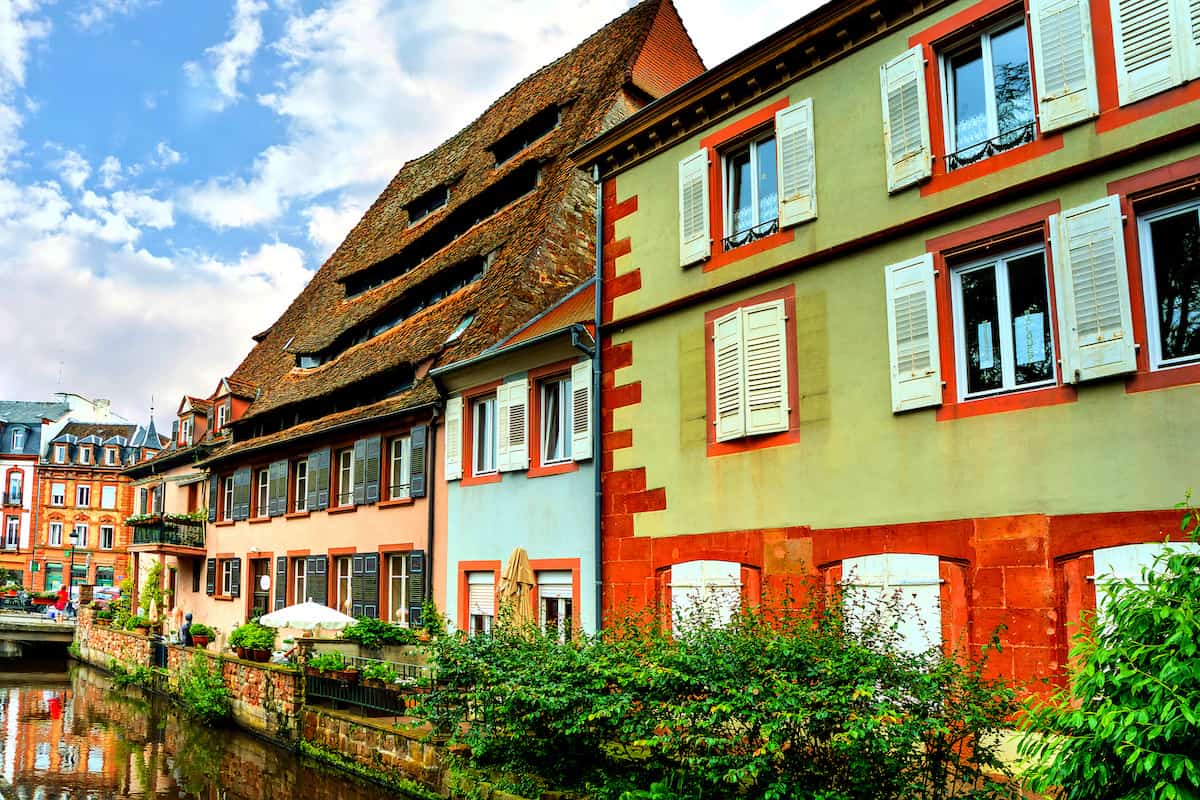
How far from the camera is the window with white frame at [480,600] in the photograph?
54.2 feet

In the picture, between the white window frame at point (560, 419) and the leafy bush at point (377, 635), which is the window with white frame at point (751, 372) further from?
the leafy bush at point (377, 635)

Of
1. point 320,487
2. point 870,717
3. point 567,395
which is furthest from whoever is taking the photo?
point 320,487

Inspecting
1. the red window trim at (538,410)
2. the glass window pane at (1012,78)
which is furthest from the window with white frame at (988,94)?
the red window trim at (538,410)

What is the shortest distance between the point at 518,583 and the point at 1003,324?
8.01m

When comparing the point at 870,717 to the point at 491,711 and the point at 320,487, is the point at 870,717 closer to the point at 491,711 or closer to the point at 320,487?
the point at 491,711

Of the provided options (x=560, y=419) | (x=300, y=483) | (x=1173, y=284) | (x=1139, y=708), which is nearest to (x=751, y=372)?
(x=1173, y=284)

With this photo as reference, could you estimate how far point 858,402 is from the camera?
32.7ft

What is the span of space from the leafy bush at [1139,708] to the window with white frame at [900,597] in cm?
284

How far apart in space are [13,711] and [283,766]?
11492mm

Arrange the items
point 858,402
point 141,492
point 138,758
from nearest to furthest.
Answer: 1. point 858,402
2. point 138,758
3. point 141,492

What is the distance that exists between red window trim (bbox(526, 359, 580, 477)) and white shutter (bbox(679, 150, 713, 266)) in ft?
10.7

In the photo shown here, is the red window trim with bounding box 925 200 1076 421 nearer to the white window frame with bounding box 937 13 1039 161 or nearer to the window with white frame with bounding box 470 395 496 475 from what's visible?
the white window frame with bounding box 937 13 1039 161

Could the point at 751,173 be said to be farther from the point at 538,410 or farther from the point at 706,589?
the point at 538,410

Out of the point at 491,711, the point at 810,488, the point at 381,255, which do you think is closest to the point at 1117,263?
the point at 810,488
